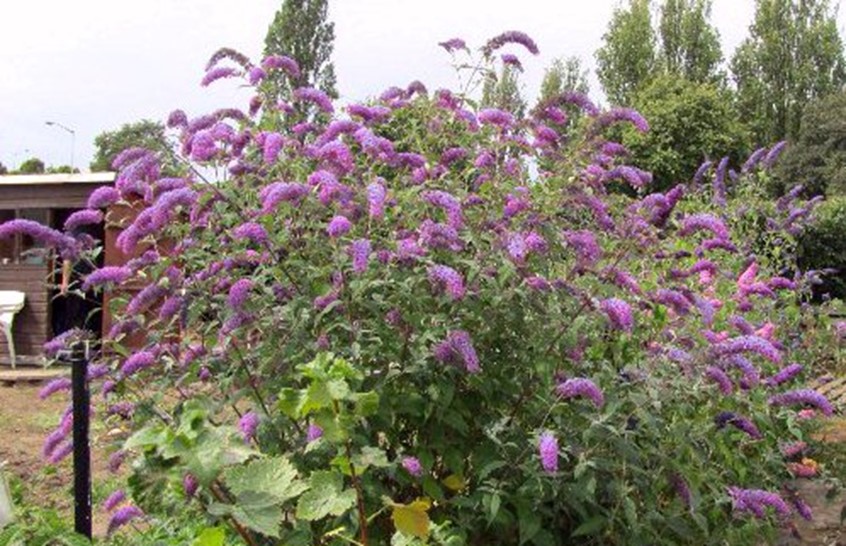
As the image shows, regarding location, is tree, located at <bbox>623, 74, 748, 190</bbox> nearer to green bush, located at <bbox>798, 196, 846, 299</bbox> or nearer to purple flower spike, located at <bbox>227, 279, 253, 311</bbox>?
green bush, located at <bbox>798, 196, 846, 299</bbox>

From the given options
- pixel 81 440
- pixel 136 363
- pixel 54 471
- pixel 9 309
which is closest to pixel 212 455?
pixel 136 363

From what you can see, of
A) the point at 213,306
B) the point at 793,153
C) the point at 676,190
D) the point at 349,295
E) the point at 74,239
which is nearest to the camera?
the point at 349,295

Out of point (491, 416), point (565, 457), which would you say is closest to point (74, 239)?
point (491, 416)

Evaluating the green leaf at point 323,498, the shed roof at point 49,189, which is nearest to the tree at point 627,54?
the shed roof at point 49,189

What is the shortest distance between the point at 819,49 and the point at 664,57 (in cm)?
534

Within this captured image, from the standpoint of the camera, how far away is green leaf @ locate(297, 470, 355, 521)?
1.71 m

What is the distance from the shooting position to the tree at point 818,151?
34.1 meters

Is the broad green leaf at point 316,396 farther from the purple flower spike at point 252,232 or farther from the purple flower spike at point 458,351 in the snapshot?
the purple flower spike at point 252,232

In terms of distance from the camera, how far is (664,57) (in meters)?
38.0

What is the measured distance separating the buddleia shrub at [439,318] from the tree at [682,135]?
21742 mm

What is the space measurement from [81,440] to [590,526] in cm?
154

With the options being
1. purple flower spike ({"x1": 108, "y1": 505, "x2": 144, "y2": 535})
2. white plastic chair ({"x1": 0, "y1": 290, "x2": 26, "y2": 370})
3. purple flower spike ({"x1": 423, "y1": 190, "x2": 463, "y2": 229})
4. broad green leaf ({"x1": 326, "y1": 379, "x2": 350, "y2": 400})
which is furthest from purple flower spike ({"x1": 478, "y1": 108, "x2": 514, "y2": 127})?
white plastic chair ({"x1": 0, "y1": 290, "x2": 26, "y2": 370})

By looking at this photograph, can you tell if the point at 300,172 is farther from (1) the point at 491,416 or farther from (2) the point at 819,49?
(2) the point at 819,49

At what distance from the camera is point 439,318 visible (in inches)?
114
